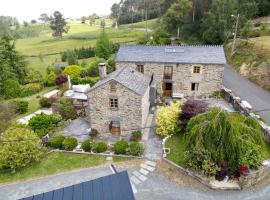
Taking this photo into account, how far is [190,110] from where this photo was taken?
2406cm

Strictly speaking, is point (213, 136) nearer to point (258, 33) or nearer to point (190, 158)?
point (190, 158)

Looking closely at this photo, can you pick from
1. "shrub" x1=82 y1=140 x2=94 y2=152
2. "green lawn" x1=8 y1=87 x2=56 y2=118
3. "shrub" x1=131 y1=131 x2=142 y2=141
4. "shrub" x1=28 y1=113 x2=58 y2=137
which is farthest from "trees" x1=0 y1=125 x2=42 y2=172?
"green lawn" x1=8 y1=87 x2=56 y2=118

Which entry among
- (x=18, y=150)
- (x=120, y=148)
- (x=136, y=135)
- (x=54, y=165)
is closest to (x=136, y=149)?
(x=120, y=148)

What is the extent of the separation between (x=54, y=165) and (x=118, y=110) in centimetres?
734

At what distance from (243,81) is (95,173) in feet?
84.6

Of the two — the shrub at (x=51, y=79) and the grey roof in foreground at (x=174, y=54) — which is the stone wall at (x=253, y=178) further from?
the shrub at (x=51, y=79)

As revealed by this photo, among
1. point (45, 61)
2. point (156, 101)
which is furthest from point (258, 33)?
point (45, 61)

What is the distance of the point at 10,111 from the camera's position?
27.2 m

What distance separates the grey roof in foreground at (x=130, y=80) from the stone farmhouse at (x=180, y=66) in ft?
16.0

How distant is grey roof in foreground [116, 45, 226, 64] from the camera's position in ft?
103

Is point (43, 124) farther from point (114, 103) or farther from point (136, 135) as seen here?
point (136, 135)

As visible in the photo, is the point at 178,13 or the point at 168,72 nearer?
the point at 168,72

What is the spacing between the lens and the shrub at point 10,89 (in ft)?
133

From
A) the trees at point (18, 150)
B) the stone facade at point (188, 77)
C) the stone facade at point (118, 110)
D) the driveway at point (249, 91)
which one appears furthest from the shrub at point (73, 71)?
the driveway at point (249, 91)
